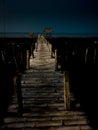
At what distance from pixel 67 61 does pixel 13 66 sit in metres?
1.34

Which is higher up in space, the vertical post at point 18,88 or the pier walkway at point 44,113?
the vertical post at point 18,88

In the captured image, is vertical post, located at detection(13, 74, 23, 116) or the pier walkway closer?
the pier walkway

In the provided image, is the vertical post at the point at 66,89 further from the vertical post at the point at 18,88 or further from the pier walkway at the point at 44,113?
the vertical post at the point at 18,88

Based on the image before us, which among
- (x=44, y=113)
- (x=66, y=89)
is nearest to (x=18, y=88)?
(x=44, y=113)

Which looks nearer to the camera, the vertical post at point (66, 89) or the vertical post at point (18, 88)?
the vertical post at point (18, 88)

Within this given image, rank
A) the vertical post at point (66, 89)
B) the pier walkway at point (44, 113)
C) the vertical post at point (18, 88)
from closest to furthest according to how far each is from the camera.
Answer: the pier walkway at point (44, 113) → the vertical post at point (18, 88) → the vertical post at point (66, 89)

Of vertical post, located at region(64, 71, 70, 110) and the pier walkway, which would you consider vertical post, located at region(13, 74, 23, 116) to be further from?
vertical post, located at region(64, 71, 70, 110)

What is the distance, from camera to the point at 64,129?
15.0ft

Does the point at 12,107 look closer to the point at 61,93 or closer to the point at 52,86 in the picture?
the point at 61,93

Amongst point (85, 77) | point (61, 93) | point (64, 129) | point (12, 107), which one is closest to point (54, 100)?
point (61, 93)

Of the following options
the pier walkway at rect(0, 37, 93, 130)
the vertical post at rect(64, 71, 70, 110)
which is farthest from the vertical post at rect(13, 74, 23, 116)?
the vertical post at rect(64, 71, 70, 110)

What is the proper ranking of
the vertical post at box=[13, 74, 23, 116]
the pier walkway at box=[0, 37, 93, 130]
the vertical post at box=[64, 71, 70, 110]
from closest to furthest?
the pier walkway at box=[0, 37, 93, 130]
the vertical post at box=[13, 74, 23, 116]
the vertical post at box=[64, 71, 70, 110]

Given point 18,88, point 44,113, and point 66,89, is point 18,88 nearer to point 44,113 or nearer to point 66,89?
point 44,113

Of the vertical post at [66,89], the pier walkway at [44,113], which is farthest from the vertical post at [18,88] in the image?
the vertical post at [66,89]
